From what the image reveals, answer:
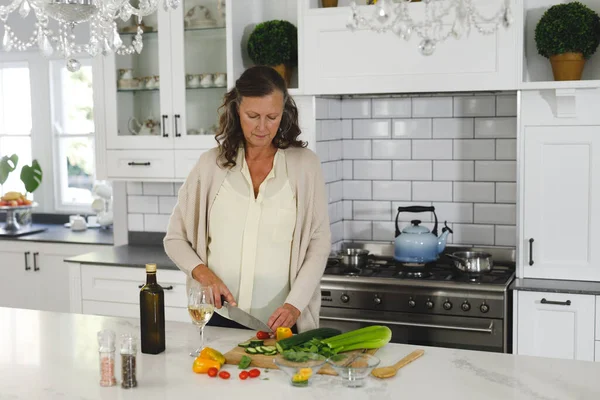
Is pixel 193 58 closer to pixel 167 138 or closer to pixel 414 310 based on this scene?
pixel 167 138

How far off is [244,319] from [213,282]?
0.57 feet

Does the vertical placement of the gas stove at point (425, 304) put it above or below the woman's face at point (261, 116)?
below

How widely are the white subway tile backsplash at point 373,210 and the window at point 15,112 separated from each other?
3.00m

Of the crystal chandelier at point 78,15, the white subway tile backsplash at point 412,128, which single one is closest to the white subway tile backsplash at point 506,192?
the white subway tile backsplash at point 412,128

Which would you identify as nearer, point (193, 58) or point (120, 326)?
point (120, 326)

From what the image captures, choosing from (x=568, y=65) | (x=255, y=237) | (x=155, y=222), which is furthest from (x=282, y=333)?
(x=155, y=222)

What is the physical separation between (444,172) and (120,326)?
219 cm

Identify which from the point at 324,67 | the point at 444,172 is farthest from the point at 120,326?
the point at 444,172

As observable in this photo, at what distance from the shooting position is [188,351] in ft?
7.98

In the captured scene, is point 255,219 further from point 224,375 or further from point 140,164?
point 140,164

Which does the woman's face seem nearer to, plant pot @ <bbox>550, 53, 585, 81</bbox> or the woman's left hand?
the woman's left hand

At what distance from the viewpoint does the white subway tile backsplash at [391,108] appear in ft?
14.3

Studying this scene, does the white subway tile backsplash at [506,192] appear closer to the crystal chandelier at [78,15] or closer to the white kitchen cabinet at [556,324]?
the white kitchen cabinet at [556,324]

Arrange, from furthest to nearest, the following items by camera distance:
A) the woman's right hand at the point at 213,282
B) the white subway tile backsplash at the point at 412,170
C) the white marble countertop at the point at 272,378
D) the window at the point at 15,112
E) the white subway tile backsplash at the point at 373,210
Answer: the window at the point at 15,112 → the white subway tile backsplash at the point at 373,210 → the white subway tile backsplash at the point at 412,170 → the woman's right hand at the point at 213,282 → the white marble countertop at the point at 272,378
